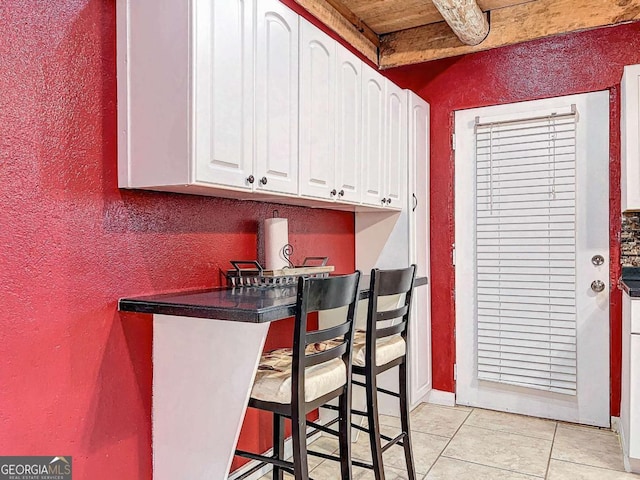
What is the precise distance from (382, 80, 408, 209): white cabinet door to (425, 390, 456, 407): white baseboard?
1387 millimetres

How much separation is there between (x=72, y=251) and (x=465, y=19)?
8.47ft

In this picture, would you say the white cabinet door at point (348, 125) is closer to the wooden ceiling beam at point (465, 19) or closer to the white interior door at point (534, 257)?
the wooden ceiling beam at point (465, 19)

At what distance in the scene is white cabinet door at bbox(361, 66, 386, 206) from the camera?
9.25 feet

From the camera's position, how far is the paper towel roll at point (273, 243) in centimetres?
241

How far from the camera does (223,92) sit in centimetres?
A: 180

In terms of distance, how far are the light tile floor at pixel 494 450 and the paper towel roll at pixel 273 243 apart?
1066 millimetres

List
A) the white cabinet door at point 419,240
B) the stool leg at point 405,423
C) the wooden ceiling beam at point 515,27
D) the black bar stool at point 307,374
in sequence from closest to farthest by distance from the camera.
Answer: the black bar stool at point 307,374, the stool leg at point 405,423, the wooden ceiling beam at point 515,27, the white cabinet door at point 419,240

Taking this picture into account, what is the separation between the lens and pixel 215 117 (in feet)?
5.79

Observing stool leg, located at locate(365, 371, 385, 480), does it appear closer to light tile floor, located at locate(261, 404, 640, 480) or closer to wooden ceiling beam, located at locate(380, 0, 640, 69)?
light tile floor, located at locate(261, 404, 640, 480)

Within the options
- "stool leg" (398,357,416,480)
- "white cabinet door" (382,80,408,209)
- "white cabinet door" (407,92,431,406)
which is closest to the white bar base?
"stool leg" (398,357,416,480)

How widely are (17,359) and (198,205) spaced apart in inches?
35.8

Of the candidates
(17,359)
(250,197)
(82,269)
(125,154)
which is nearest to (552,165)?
(250,197)

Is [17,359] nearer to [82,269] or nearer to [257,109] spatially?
[82,269]

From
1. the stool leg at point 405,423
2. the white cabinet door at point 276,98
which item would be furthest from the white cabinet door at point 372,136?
the stool leg at point 405,423
